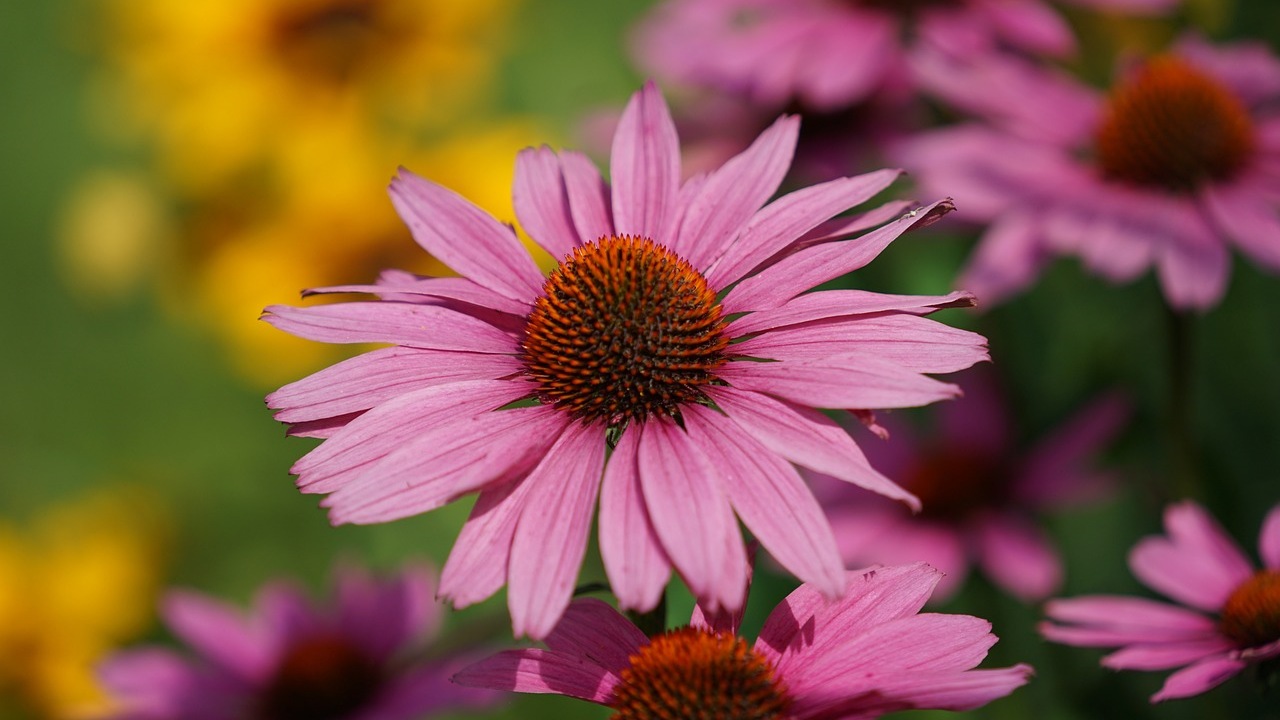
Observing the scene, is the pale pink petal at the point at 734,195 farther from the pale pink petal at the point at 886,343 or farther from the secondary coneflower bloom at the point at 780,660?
the secondary coneflower bloom at the point at 780,660

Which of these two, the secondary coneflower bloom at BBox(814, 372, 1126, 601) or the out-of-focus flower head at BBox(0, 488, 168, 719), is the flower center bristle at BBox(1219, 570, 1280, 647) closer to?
the secondary coneflower bloom at BBox(814, 372, 1126, 601)

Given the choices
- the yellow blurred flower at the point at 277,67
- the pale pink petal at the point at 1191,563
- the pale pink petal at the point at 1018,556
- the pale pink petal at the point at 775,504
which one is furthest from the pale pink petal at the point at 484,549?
the yellow blurred flower at the point at 277,67

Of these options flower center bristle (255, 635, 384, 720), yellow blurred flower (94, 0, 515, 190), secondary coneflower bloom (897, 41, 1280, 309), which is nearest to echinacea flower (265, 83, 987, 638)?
secondary coneflower bloom (897, 41, 1280, 309)

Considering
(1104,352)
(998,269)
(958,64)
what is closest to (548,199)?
(998,269)

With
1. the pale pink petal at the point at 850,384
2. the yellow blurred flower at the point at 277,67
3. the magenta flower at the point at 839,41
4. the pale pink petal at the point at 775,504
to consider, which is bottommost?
the pale pink petal at the point at 775,504

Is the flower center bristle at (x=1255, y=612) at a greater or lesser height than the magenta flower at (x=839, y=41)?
lesser
